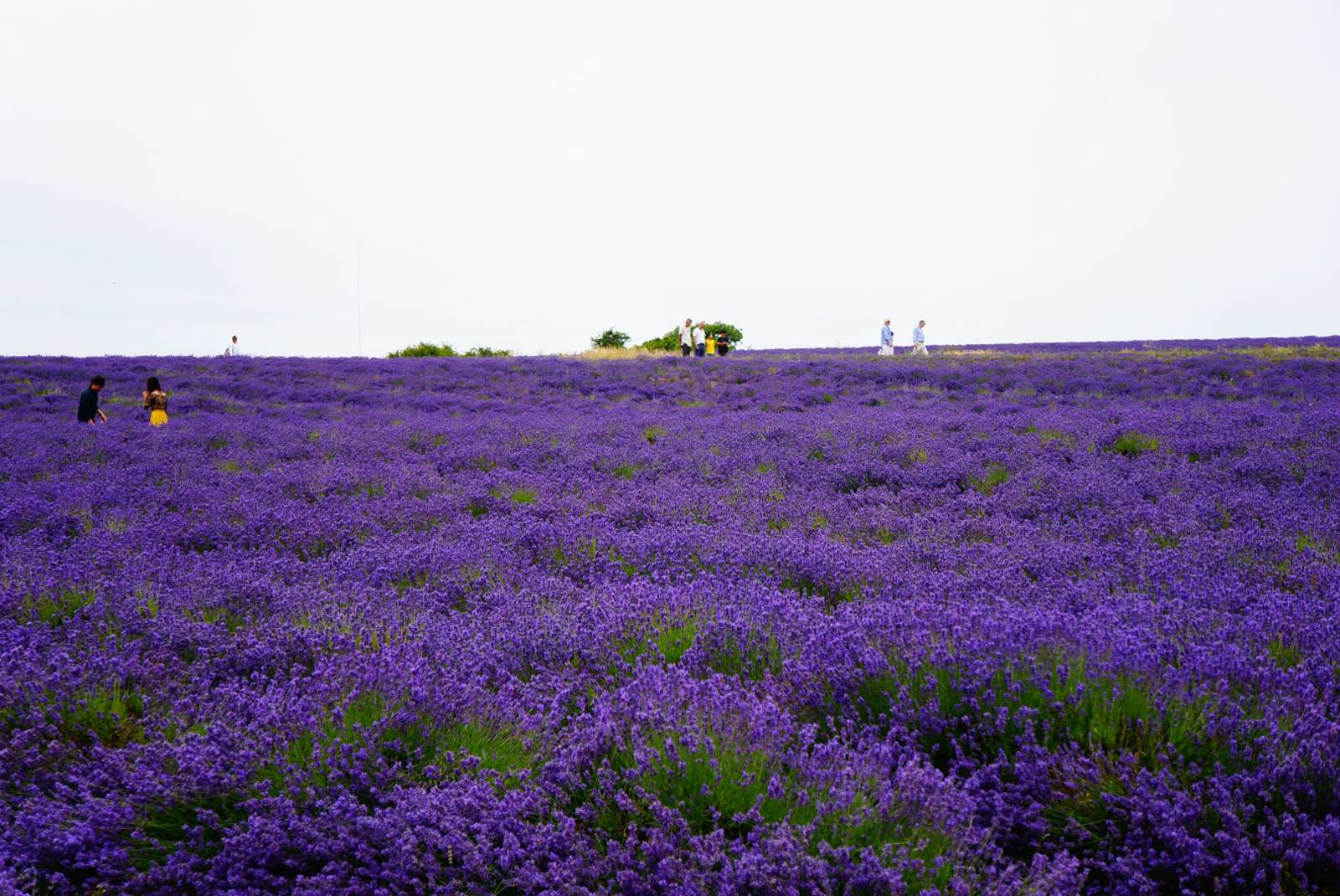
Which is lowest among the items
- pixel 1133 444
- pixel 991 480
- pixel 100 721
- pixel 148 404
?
pixel 100 721

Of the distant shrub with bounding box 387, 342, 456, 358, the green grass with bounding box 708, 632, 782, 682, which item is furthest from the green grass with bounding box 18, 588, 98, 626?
the distant shrub with bounding box 387, 342, 456, 358

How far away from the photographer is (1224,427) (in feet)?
26.2

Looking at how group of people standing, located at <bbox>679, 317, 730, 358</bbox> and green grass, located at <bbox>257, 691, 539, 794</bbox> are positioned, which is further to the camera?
group of people standing, located at <bbox>679, 317, 730, 358</bbox>

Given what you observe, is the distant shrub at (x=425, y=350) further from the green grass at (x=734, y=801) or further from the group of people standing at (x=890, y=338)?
the green grass at (x=734, y=801)

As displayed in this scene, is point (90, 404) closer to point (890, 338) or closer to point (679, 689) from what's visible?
point (679, 689)

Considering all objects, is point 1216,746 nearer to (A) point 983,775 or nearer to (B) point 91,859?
(A) point 983,775

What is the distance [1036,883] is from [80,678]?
9.04 feet

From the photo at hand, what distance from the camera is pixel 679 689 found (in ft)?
7.16

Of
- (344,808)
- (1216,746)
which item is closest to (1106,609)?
(1216,746)

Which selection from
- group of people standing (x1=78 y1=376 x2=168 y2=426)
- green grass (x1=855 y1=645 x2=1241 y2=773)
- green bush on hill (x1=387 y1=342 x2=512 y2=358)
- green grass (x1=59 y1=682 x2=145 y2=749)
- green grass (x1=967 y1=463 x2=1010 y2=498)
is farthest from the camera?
green bush on hill (x1=387 y1=342 x2=512 y2=358)

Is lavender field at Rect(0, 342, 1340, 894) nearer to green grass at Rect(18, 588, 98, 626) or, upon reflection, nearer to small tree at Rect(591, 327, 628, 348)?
green grass at Rect(18, 588, 98, 626)

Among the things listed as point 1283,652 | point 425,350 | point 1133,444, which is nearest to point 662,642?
point 1283,652

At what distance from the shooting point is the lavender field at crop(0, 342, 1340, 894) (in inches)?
67.8

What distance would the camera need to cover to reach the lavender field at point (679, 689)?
5.65ft
